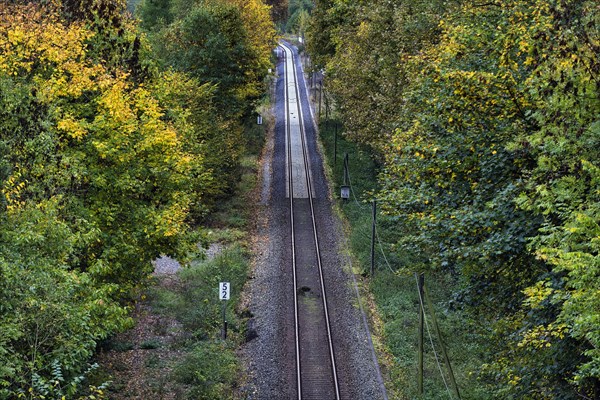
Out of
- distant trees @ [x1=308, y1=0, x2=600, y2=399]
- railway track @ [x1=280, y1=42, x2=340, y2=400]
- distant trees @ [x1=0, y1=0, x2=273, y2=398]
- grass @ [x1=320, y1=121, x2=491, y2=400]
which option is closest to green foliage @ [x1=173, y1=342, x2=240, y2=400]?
railway track @ [x1=280, y1=42, x2=340, y2=400]

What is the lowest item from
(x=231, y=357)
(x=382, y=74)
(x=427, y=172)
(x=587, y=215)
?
(x=231, y=357)

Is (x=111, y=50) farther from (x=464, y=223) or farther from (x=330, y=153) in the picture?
(x=330, y=153)

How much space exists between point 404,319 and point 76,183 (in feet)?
43.1

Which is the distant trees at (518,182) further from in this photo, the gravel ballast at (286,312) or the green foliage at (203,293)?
the green foliage at (203,293)

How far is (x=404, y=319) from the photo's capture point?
92.3ft

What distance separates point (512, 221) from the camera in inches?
677

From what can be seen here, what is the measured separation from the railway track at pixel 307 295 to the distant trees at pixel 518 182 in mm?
5858

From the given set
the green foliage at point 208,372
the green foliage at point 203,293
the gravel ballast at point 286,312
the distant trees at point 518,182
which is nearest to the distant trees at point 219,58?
the gravel ballast at point 286,312

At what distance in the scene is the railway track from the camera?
2408 centimetres

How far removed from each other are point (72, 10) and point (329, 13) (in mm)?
35949

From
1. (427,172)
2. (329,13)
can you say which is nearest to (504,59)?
(427,172)

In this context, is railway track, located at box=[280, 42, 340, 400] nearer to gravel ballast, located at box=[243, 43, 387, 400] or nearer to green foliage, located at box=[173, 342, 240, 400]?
gravel ballast, located at box=[243, 43, 387, 400]

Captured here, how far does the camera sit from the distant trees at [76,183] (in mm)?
14266

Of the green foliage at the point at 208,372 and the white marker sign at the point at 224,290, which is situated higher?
the white marker sign at the point at 224,290
